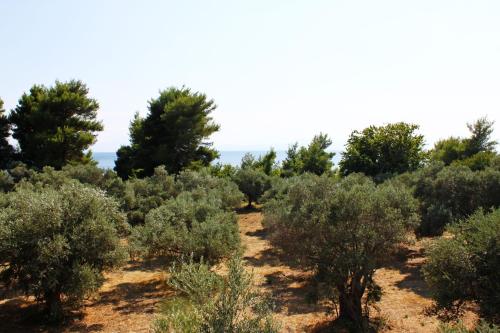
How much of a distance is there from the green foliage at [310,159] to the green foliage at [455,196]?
28.7m

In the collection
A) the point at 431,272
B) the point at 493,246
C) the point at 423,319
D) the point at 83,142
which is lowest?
the point at 423,319

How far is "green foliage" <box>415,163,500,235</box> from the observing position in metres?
24.8

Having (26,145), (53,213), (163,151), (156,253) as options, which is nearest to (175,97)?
(163,151)

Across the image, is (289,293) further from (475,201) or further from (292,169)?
(292,169)

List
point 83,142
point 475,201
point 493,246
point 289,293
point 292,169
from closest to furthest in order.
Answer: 1. point 493,246
2. point 289,293
3. point 475,201
4. point 83,142
5. point 292,169

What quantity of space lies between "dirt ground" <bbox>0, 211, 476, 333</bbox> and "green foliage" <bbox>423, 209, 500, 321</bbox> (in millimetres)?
1628

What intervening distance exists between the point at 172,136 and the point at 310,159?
21476 mm

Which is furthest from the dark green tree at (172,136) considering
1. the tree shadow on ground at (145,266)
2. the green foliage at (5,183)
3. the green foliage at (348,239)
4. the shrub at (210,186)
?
the green foliage at (348,239)

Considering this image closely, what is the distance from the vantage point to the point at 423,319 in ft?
53.8

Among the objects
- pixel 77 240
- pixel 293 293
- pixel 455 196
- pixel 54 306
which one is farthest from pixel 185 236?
pixel 455 196

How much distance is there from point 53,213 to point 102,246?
7.79 ft

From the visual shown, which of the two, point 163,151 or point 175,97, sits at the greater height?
point 175,97

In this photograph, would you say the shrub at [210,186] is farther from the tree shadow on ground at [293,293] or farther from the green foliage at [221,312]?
the green foliage at [221,312]

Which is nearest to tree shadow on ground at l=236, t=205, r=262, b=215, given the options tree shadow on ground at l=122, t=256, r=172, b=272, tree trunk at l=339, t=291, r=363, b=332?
tree shadow on ground at l=122, t=256, r=172, b=272
